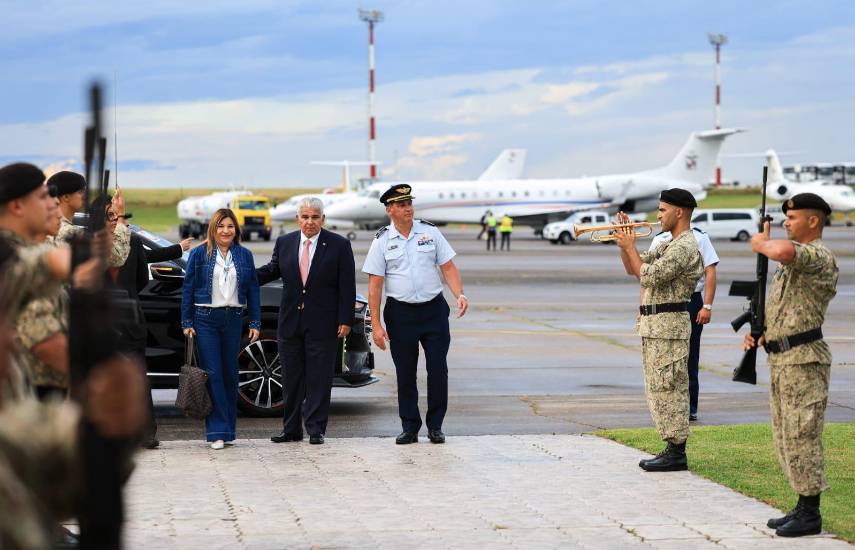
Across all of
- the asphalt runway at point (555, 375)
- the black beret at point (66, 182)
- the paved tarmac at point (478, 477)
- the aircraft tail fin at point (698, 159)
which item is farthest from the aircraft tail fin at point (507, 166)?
the black beret at point (66, 182)

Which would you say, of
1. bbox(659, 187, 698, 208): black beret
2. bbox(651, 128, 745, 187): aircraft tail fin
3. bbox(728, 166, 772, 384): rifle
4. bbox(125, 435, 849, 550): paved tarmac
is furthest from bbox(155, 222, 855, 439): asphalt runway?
bbox(651, 128, 745, 187): aircraft tail fin

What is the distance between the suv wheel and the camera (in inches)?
474

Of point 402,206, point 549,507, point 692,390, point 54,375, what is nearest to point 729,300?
Result: point 692,390

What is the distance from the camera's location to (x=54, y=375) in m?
4.48

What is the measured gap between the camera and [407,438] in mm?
10398

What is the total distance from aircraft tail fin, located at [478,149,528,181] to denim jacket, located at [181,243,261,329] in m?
79.7

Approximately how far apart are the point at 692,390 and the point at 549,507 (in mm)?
4430

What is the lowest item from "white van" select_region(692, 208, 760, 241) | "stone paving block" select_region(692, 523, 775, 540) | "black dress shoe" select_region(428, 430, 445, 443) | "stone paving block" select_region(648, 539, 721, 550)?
"black dress shoe" select_region(428, 430, 445, 443)

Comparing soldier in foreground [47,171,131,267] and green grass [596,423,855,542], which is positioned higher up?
soldier in foreground [47,171,131,267]

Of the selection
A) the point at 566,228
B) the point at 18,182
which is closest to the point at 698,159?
the point at 566,228

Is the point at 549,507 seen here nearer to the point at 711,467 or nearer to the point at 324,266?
the point at 711,467

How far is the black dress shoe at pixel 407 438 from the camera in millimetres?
10383

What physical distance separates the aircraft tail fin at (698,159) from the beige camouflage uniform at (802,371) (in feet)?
245

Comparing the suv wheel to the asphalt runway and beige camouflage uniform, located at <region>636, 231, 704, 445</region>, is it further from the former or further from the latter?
beige camouflage uniform, located at <region>636, 231, 704, 445</region>
